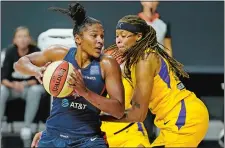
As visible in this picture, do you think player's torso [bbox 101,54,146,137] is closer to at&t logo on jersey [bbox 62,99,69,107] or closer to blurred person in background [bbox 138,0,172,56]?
at&t logo on jersey [bbox 62,99,69,107]

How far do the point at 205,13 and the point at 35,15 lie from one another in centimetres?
205

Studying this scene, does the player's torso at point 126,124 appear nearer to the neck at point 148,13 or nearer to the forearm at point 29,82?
the neck at point 148,13

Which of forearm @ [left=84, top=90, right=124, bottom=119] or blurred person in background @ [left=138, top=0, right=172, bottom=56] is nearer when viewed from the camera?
forearm @ [left=84, top=90, right=124, bottom=119]

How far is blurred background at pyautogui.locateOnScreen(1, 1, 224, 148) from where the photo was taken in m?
6.92

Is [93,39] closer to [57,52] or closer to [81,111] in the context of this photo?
[57,52]

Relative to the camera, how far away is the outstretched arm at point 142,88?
385 cm

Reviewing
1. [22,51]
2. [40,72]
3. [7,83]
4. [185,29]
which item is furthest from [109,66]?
[185,29]

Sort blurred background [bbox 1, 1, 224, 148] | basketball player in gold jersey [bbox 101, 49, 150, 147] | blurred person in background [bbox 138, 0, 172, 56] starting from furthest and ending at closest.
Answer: blurred background [bbox 1, 1, 224, 148] → blurred person in background [bbox 138, 0, 172, 56] → basketball player in gold jersey [bbox 101, 49, 150, 147]

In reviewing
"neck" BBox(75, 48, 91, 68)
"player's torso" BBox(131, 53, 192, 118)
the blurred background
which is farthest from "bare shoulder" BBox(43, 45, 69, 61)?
the blurred background

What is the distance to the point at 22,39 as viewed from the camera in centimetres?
622

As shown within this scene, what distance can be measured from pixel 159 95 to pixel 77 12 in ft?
2.70

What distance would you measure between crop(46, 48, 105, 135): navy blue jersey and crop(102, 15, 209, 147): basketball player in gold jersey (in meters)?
0.26

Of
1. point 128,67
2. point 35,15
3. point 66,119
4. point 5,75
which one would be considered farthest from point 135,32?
point 35,15

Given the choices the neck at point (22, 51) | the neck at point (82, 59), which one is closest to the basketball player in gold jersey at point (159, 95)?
the neck at point (82, 59)
